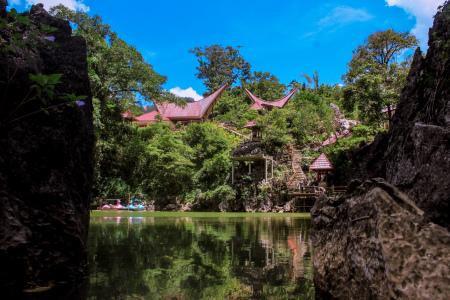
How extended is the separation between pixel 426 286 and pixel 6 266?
2867 millimetres

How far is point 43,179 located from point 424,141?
3.53m

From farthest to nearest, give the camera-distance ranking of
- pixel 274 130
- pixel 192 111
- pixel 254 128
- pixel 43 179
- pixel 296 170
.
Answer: pixel 192 111, pixel 254 128, pixel 274 130, pixel 296 170, pixel 43 179

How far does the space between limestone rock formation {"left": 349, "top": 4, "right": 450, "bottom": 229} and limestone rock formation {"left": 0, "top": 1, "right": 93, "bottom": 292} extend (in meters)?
3.16

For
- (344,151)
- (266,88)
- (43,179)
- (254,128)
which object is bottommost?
(43,179)

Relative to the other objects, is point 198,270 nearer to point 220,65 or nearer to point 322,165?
point 322,165

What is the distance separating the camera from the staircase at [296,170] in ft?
66.2

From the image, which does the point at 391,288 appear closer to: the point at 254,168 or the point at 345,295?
the point at 345,295

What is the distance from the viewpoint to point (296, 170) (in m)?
21.9

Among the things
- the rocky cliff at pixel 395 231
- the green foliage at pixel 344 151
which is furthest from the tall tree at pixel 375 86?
the rocky cliff at pixel 395 231

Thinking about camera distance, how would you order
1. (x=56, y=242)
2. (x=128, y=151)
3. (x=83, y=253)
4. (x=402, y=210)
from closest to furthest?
1. (x=402, y=210)
2. (x=56, y=242)
3. (x=83, y=253)
4. (x=128, y=151)

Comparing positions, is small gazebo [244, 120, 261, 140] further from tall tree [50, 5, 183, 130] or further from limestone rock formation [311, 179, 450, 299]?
limestone rock formation [311, 179, 450, 299]

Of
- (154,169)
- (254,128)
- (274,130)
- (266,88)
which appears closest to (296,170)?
(274,130)

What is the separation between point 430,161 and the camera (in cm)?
262

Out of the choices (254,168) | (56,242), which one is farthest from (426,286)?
(254,168)
